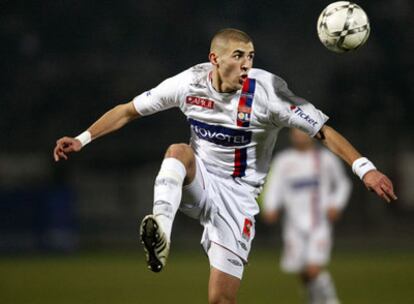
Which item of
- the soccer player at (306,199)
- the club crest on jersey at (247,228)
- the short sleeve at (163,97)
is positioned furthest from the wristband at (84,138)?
the soccer player at (306,199)

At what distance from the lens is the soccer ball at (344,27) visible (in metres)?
6.45

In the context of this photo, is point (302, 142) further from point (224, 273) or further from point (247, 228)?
point (224, 273)

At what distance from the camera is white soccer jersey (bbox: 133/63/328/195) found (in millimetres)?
6359

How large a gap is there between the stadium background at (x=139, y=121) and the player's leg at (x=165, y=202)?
8110 millimetres

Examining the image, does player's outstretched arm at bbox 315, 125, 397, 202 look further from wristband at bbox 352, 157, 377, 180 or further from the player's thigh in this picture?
the player's thigh

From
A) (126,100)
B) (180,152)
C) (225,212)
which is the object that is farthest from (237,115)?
(126,100)

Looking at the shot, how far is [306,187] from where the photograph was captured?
35.9 ft

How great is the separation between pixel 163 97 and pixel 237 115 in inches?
22.5

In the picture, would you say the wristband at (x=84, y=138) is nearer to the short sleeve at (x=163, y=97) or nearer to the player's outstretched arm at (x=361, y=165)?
the short sleeve at (x=163, y=97)

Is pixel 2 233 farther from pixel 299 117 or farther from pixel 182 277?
pixel 299 117

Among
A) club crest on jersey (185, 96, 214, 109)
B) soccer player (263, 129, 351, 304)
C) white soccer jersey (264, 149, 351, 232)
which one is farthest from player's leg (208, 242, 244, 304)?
white soccer jersey (264, 149, 351, 232)

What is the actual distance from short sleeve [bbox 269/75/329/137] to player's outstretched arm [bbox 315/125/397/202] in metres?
0.07

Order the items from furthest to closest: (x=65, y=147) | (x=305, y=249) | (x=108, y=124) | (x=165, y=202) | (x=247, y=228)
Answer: (x=305, y=249) → (x=247, y=228) → (x=108, y=124) → (x=65, y=147) → (x=165, y=202)

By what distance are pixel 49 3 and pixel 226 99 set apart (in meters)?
10.5
